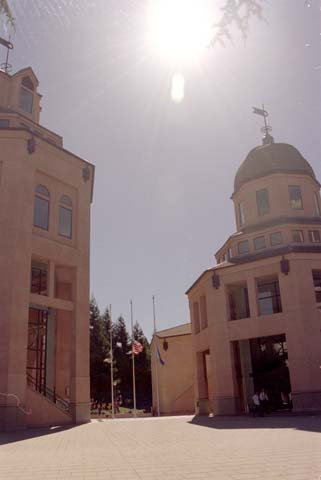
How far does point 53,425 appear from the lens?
74.2 ft

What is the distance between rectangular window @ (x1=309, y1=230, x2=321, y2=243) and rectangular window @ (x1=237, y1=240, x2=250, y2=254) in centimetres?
452

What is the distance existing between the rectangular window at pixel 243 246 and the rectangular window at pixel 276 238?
1.95 meters

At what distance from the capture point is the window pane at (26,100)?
30.0 meters

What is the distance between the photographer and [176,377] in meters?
44.5

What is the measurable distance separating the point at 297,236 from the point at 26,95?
2101 centimetres

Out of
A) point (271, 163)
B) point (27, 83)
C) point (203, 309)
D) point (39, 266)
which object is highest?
point (27, 83)

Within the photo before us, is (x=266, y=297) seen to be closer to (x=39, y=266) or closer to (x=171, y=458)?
(x=39, y=266)

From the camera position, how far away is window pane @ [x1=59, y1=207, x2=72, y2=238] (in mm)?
27031

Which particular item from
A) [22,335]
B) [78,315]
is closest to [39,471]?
[22,335]

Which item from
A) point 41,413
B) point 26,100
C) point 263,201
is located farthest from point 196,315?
point 26,100

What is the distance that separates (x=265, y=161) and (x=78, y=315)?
1948 centimetres

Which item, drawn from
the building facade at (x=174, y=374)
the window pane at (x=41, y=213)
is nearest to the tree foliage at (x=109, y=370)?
the building facade at (x=174, y=374)

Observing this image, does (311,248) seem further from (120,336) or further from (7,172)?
(120,336)

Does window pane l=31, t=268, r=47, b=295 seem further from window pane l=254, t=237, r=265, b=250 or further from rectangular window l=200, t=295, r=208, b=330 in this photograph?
window pane l=254, t=237, r=265, b=250
